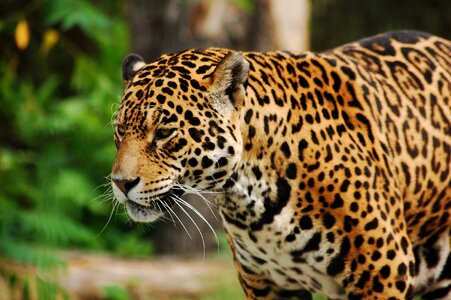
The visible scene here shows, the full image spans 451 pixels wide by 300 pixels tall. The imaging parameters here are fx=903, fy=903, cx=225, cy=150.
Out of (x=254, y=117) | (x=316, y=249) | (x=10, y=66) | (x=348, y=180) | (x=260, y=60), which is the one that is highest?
(x=10, y=66)

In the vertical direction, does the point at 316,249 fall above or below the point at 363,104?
below

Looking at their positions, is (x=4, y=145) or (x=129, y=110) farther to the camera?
(x=4, y=145)

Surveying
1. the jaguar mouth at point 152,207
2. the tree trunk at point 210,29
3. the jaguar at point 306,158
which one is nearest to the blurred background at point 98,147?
the tree trunk at point 210,29

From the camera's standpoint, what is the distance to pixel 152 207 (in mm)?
4855

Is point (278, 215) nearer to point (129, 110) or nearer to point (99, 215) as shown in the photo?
point (129, 110)

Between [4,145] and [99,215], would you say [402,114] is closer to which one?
[99,215]

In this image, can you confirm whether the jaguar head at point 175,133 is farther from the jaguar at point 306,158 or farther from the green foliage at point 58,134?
the green foliage at point 58,134

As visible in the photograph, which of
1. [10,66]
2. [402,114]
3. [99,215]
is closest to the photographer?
[402,114]

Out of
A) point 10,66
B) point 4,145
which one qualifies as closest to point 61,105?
point 4,145

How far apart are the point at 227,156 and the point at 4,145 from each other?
35.3ft

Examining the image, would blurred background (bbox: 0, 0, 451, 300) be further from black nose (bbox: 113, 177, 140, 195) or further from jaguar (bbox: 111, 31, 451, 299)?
jaguar (bbox: 111, 31, 451, 299)

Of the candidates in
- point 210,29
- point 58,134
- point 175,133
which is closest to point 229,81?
point 175,133

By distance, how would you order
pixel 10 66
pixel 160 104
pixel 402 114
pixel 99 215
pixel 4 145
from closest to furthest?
1. pixel 160 104
2. pixel 402 114
3. pixel 10 66
4. pixel 99 215
5. pixel 4 145

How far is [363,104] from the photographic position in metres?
5.42
